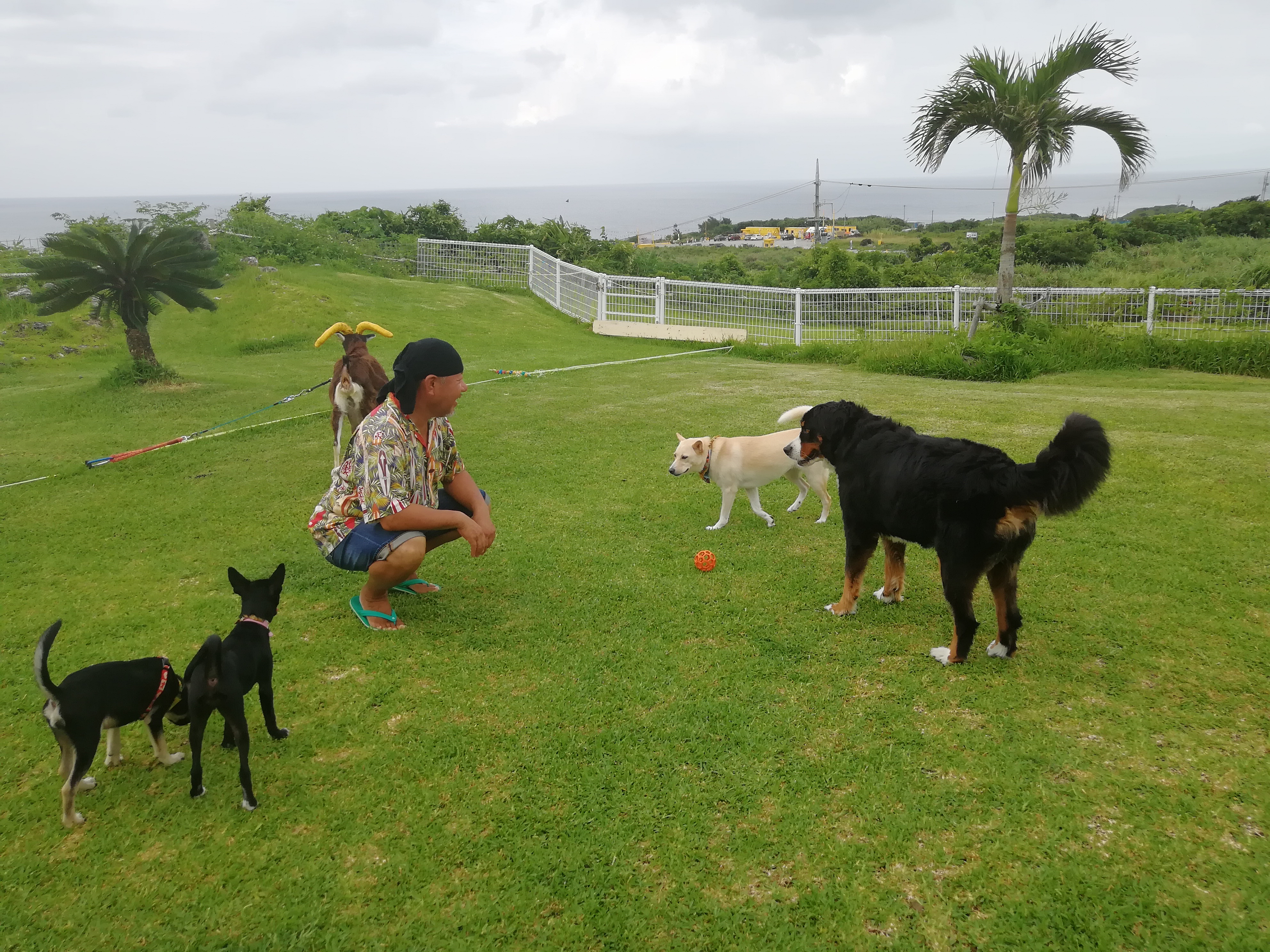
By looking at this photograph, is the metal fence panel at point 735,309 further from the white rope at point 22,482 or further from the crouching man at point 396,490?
the crouching man at point 396,490

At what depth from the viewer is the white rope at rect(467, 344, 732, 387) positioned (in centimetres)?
1180

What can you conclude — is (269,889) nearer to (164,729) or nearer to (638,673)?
(164,729)

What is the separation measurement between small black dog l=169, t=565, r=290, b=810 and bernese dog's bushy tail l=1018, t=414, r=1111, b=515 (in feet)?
10.8

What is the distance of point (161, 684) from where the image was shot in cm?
306

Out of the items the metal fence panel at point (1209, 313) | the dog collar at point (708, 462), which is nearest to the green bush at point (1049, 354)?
the metal fence panel at point (1209, 313)

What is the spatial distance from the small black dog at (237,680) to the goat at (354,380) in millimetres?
3801

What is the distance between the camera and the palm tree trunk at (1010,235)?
42.0 feet

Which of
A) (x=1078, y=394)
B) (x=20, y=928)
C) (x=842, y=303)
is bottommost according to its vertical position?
(x=20, y=928)

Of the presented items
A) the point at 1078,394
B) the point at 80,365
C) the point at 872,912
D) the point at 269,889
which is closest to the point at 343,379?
the point at 269,889

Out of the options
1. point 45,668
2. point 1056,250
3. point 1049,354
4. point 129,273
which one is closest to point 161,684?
point 45,668

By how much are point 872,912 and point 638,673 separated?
1636 millimetres

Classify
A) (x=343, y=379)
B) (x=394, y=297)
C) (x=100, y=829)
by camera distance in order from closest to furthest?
(x=100, y=829) → (x=343, y=379) → (x=394, y=297)

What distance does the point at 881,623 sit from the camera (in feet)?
14.4

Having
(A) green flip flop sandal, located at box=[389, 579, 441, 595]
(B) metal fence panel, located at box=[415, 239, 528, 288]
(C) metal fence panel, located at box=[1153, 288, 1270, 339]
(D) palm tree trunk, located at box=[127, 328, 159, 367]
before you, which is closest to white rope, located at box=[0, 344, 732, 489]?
(D) palm tree trunk, located at box=[127, 328, 159, 367]
